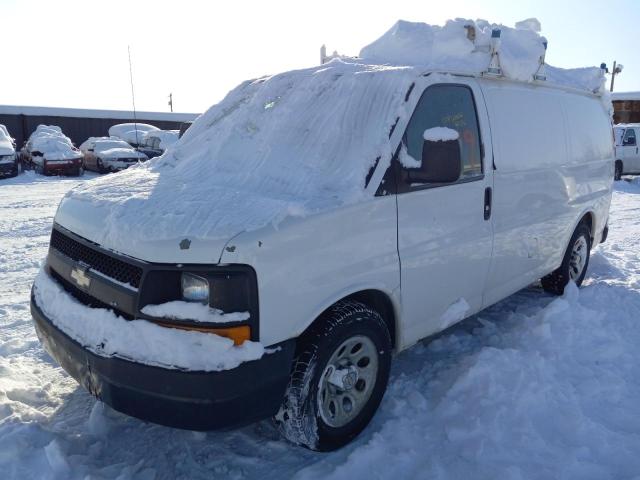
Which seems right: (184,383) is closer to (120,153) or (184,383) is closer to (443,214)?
(443,214)

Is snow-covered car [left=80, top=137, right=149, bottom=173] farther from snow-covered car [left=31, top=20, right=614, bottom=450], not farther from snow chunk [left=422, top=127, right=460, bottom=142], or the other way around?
snow chunk [left=422, top=127, right=460, bottom=142]

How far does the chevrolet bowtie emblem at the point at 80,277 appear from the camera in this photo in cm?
265

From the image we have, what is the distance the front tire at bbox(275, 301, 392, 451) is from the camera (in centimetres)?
258

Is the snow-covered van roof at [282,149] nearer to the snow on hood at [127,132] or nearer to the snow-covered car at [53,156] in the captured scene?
the snow-covered car at [53,156]

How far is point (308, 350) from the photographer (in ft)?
8.46

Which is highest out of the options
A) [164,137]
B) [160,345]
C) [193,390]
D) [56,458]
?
[164,137]

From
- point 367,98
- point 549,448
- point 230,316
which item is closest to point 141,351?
point 230,316

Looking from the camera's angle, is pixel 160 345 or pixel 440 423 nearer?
pixel 160 345

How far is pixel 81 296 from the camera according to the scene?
2756 millimetres

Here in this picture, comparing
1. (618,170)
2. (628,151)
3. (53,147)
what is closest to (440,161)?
(618,170)

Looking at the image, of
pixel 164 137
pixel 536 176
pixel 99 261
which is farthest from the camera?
pixel 164 137

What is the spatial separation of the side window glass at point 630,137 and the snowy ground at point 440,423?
15.7m

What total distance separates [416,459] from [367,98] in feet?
6.83

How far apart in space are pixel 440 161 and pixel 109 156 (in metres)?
18.0
